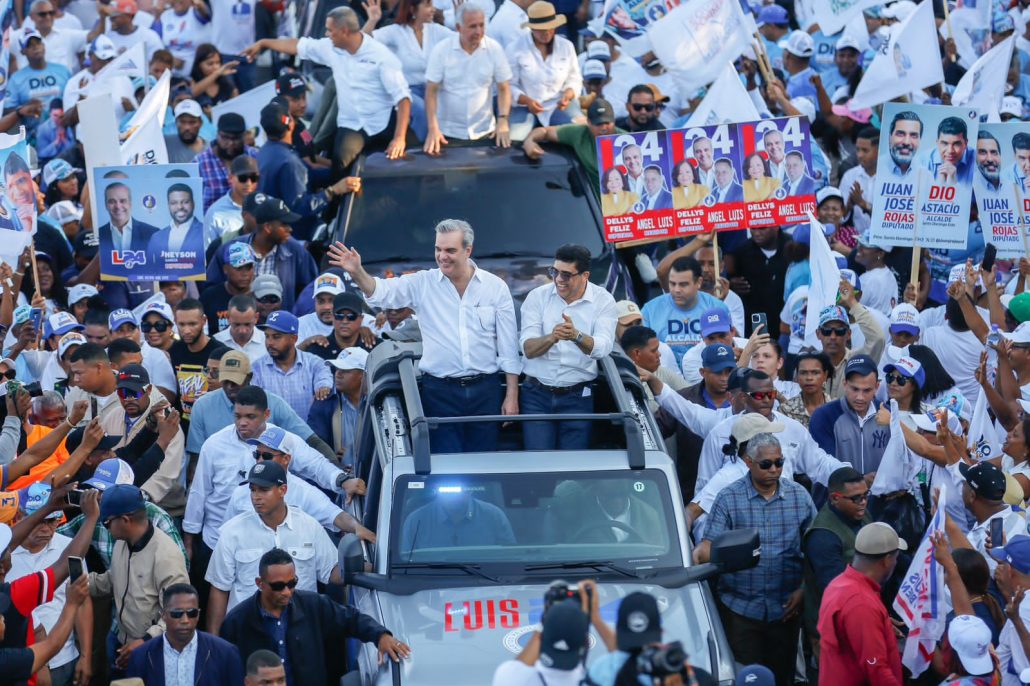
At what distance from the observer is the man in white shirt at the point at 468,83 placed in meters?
14.2

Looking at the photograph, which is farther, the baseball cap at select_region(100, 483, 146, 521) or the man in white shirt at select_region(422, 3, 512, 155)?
the man in white shirt at select_region(422, 3, 512, 155)

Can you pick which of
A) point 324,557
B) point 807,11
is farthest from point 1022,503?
point 807,11

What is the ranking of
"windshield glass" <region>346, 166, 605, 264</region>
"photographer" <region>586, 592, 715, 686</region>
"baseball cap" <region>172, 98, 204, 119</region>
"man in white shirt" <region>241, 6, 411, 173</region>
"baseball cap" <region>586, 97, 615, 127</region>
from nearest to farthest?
"photographer" <region>586, 592, 715, 686</region> → "windshield glass" <region>346, 166, 605, 264</region> → "baseball cap" <region>586, 97, 615, 127</region> → "man in white shirt" <region>241, 6, 411, 173</region> → "baseball cap" <region>172, 98, 204, 119</region>

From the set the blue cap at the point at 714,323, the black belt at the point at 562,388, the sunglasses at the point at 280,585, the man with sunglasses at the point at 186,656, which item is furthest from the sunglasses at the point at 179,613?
the blue cap at the point at 714,323

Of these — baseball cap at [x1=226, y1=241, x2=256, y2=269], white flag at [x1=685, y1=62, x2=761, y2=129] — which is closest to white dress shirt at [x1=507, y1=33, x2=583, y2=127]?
white flag at [x1=685, y1=62, x2=761, y2=129]

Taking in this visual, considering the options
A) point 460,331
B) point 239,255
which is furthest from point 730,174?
point 460,331

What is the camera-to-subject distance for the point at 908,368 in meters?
11.0

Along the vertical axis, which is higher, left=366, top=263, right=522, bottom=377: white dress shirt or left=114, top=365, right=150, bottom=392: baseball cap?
left=366, top=263, right=522, bottom=377: white dress shirt

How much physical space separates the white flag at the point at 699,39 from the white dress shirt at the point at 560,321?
18.8ft

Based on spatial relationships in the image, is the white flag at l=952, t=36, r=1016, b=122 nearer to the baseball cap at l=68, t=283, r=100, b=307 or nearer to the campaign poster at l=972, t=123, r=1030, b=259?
the campaign poster at l=972, t=123, r=1030, b=259

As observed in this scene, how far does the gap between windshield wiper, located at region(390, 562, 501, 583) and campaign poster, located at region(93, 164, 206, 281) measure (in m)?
4.94

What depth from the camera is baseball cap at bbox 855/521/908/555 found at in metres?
8.93

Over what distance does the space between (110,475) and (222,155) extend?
633 centimetres

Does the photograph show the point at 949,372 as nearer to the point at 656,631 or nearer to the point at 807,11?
the point at 656,631
